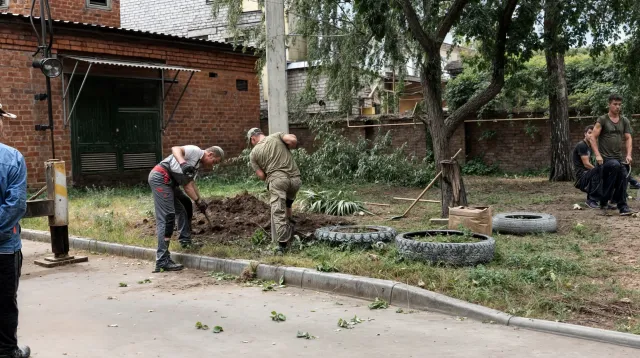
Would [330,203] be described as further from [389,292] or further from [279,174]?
[389,292]

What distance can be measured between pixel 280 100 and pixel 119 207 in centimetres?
626

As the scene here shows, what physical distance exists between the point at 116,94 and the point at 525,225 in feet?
42.1

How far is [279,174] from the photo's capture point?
7.85 metres

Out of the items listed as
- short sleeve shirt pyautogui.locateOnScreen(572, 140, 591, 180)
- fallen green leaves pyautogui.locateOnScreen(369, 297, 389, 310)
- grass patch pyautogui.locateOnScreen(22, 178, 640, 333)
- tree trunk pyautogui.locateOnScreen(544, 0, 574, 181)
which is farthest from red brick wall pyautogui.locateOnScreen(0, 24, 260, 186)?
short sleeve shirt pyautogui.locateOnScreen(572, 140, 591, 180)

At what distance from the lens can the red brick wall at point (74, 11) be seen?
1945 centimetres

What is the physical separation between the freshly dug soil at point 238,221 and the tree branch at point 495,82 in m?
2.52

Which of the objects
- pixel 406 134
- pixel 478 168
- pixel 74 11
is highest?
pixel 74 11

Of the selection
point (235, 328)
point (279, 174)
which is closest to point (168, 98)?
point (279, 174)

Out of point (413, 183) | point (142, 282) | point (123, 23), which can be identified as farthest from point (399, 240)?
point (123, 23)

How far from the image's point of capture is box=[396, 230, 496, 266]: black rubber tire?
6.45 metres

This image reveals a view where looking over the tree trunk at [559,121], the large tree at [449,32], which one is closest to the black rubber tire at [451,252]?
the large tree at [449,32]

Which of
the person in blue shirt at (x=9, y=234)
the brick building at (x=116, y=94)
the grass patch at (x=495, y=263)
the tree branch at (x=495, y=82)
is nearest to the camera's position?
the person in blue shirt at (x=9, y=234)

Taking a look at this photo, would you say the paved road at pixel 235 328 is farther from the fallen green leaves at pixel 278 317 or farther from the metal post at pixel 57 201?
the metal post at pixel 57 201

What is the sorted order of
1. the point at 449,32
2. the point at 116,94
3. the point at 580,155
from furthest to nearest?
the point at 116,94, the point at 449,32, the point at 580,155
